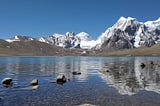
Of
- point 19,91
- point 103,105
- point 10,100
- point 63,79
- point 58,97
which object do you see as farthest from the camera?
point 63,79

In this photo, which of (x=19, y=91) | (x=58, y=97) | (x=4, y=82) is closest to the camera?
(x=58, y=97)

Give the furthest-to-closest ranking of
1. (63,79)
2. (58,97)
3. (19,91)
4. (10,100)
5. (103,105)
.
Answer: (63,79)
(19,91)
(58,97)
(10,100)
(103,105)

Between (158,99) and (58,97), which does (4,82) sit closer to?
(58,97)

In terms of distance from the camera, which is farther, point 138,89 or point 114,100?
point 138,89

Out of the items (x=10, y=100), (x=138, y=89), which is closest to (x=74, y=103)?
(x=10, y=100)

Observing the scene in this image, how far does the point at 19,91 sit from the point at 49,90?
552 centimetres

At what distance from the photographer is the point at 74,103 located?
3834cm

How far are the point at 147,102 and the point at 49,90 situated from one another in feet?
63.7

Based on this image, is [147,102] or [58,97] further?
[58,97]

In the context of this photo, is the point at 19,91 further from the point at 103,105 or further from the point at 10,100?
the point at 103,105

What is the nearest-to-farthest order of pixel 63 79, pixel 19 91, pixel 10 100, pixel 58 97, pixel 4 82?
pixel 10 100 < pixel 58 97 < pixel 19 91 < pixel 4 82 < pixel 63 79

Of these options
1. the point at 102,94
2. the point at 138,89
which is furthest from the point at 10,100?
the point at 138,89

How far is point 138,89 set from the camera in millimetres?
51062

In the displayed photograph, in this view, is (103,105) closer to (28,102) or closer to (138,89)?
(28,102)
